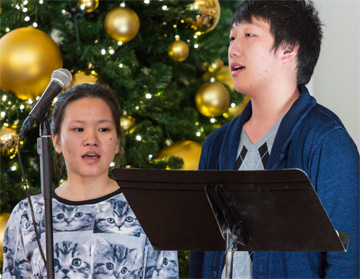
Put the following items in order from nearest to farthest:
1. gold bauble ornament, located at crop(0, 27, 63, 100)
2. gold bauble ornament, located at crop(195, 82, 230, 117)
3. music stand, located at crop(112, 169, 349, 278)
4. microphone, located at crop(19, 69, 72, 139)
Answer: music stand, located at crop(112, 169, 349, 278) < microphone, located at crop(19, 69, 72, 139) < gold bauble ornament, located at crop(0, 27, 63, 100) < gold bauble ornament, located at crop(195, 82, 230, 117)

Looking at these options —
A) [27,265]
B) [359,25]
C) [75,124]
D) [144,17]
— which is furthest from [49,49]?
[359,25]

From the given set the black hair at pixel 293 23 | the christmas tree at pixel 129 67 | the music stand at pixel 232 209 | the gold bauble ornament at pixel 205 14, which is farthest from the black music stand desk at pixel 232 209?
the gold bauble ornament at pixel 205 14

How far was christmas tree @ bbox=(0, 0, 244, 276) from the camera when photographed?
8.64 ft

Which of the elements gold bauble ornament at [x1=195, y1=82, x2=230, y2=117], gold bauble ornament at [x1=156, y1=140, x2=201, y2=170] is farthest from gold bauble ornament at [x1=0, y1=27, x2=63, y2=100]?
gold bauble ornament at [x1=195, y1=82, x2=230, y2=117]

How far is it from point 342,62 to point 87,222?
1.54 metres

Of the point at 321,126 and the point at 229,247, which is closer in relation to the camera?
the point at 229,247

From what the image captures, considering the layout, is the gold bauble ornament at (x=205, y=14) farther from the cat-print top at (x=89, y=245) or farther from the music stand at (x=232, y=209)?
the music stand at (x=232, y=209)

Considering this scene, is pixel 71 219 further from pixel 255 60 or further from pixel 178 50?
pixel 178 50

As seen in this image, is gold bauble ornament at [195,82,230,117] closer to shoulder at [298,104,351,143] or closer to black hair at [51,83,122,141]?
black hair at [51,83,122,141]

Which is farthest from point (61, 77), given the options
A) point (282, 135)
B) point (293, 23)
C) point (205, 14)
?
point (205, 14)

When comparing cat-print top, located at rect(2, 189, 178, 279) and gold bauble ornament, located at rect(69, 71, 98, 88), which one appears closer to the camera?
cat-print top, located at rect(2, 189, 178, 279)

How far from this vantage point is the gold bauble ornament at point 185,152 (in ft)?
9.12

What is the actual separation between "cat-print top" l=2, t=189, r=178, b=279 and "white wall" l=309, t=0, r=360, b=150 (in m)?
1.26

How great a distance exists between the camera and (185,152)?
2801 millimetres
